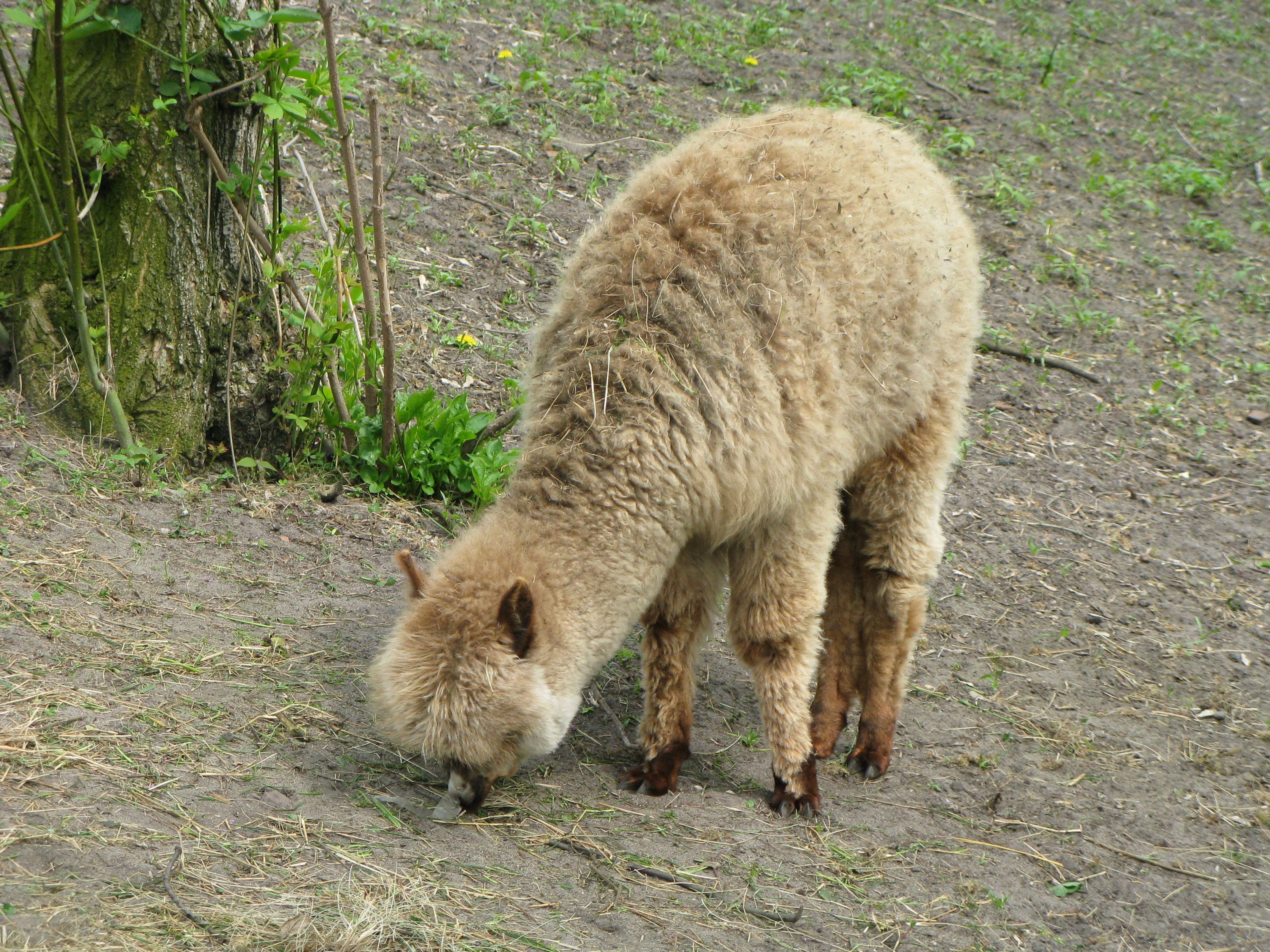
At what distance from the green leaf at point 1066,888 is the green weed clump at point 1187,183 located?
788 cm

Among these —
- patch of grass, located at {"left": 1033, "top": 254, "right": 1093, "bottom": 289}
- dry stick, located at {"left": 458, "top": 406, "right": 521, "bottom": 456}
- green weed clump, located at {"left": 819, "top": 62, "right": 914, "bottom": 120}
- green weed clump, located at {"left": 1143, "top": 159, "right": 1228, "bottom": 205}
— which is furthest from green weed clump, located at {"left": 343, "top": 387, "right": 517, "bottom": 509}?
green weed clump, located at {"left": 1143, "top": 159, "right": 1228, "bottom": 205}

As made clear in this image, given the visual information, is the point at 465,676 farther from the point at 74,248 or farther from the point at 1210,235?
the point at 1210,235

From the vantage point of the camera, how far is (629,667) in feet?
16.5

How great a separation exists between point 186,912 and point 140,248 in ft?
9.37

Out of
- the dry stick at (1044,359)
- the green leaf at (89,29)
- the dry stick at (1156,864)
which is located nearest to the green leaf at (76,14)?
the green leaf at (89,29)

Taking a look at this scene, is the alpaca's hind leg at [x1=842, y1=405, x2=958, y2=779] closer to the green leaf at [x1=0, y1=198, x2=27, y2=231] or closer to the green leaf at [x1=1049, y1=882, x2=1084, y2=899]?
the green leaf at [x1=1049, y1=882, x2=1084, y2=899]

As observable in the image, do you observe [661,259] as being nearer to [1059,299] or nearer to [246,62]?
[246,62]

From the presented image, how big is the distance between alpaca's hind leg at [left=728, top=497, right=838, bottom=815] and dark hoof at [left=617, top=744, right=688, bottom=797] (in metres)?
0.37

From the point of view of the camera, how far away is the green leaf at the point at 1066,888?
3.72 metres

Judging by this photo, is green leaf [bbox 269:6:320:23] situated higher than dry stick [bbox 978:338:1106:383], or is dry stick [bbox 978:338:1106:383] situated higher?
green leaf [bbox 269:6:320:23]

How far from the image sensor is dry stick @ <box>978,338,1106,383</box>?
24.5 ft

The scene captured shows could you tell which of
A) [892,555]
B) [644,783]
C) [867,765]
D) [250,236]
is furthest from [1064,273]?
[250,236]

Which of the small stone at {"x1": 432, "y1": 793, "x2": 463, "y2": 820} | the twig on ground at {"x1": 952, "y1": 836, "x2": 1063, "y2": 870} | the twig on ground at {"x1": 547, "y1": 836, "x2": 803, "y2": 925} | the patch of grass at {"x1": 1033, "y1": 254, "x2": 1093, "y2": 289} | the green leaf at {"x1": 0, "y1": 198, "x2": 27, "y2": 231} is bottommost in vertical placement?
the twig on ground at {"x1": 952, "y1": 836, "x2": 1063, "y2": 870}

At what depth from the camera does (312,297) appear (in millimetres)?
4992
